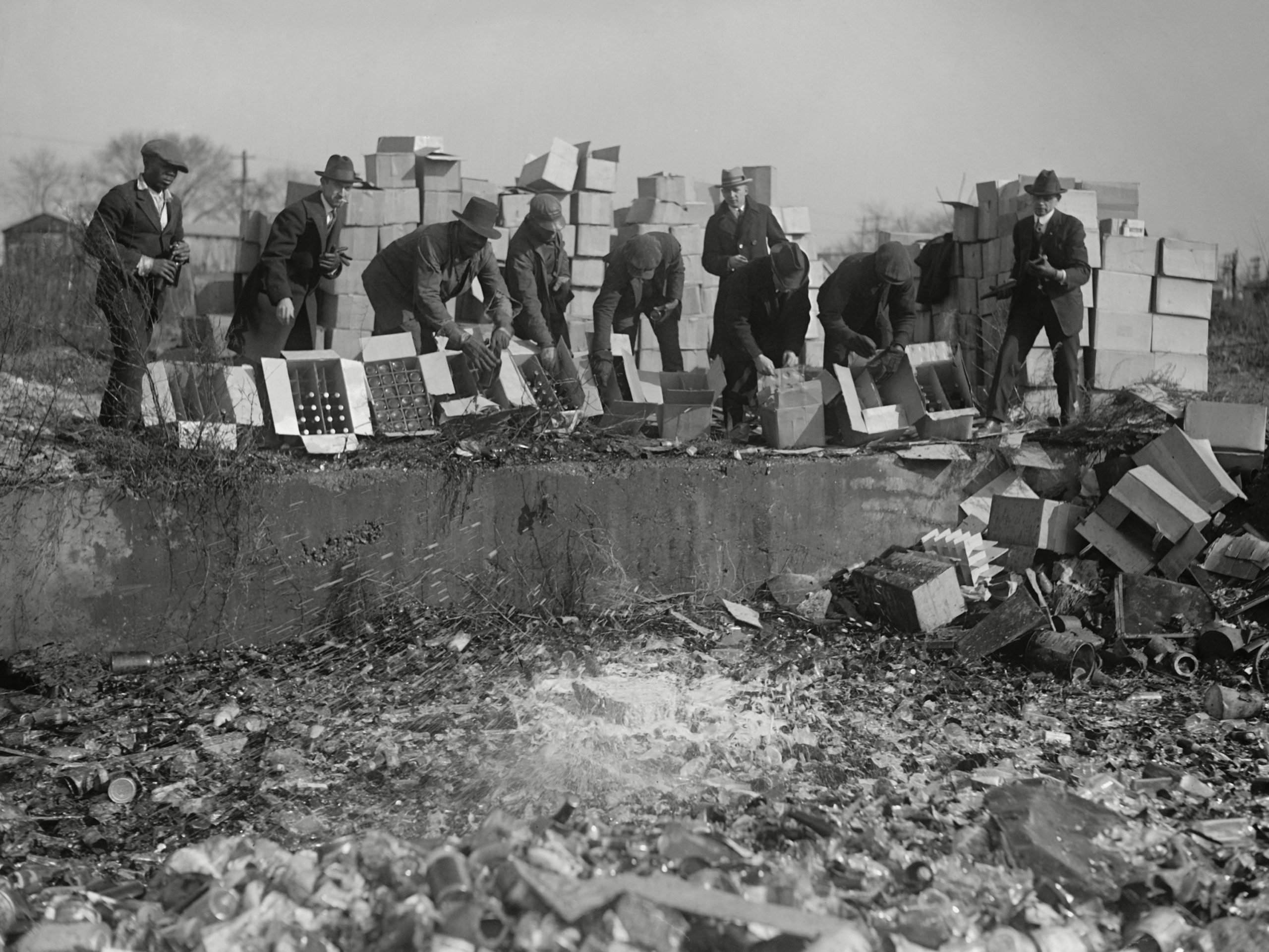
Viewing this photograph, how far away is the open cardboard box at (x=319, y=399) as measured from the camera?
18.8 ft

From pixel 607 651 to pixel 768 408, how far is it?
189 cm

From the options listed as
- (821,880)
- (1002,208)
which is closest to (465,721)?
(821,880)

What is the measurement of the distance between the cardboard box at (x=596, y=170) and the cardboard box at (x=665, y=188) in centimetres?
37

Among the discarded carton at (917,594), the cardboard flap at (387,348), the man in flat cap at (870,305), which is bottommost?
the discarded carton at (917,594)

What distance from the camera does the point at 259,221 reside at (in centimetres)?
935

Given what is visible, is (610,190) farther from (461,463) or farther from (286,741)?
(286,741)

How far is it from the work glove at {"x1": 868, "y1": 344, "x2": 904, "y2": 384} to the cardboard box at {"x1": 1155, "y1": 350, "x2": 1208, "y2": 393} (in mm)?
3750

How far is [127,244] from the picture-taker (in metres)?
5.67

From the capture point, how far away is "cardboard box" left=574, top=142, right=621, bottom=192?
9883 mm

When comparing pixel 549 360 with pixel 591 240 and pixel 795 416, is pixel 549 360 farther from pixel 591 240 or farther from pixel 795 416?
pixel 591 240

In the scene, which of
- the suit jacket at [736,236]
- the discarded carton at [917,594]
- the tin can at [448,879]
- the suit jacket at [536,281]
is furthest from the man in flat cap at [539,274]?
the tin can at [448,879]

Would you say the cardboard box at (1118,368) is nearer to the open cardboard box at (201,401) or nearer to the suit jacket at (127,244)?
the open cardboard box at (201,401)

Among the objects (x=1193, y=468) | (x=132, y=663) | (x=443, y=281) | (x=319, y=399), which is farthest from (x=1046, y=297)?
(x=132, y=663)

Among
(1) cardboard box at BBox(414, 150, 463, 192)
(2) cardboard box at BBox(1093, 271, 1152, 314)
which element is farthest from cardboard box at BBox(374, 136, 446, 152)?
(2) cardboard box at BBox(1093, 271, 1152, 314)
